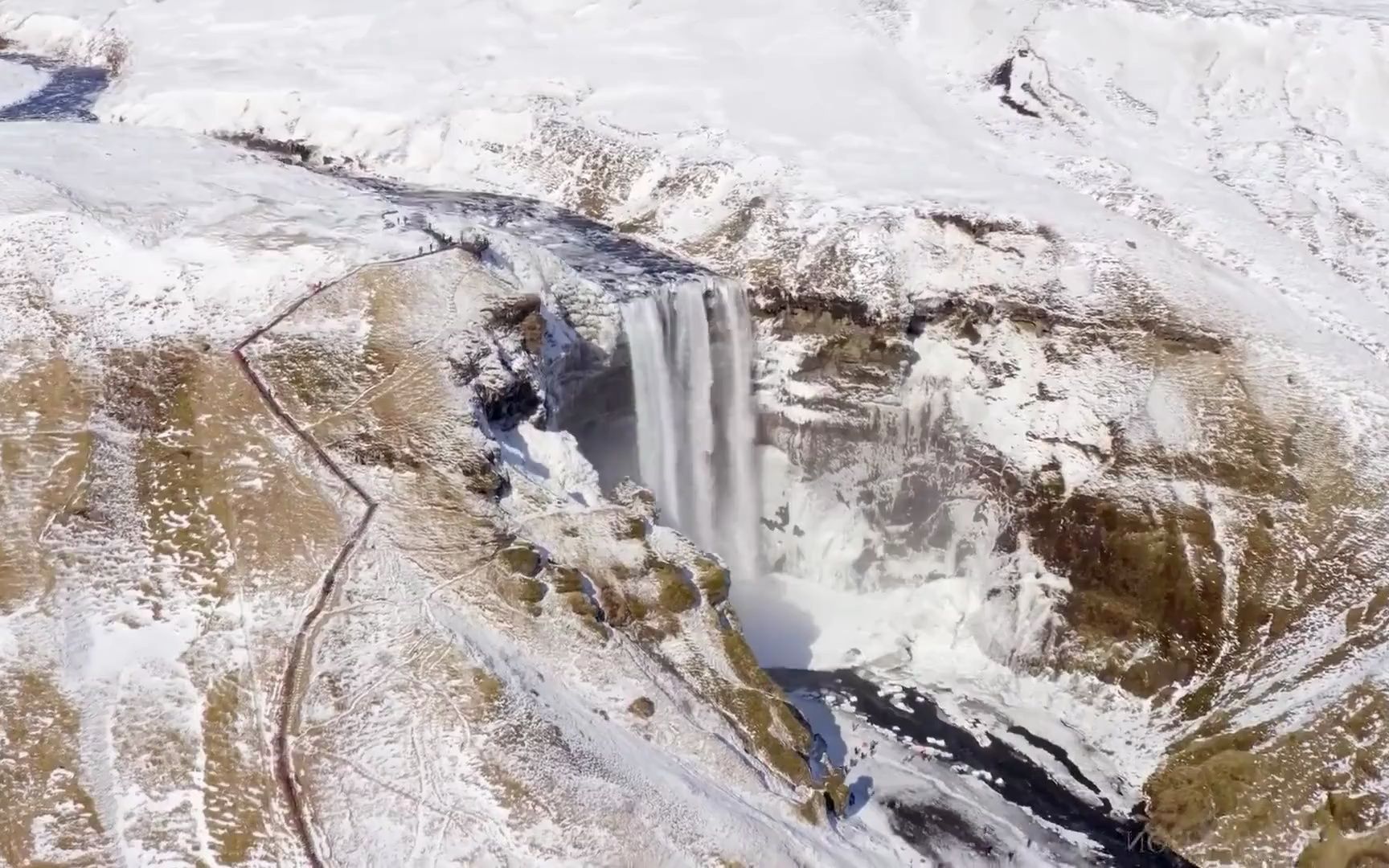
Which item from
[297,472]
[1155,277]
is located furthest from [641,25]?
[297,472]

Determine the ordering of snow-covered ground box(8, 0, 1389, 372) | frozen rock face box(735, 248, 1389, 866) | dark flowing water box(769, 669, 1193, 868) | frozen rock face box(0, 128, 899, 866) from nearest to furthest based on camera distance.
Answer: frozen rock face box(0, 128, 899, 866)
dark flowing water box(769, 669, 1193, 868)
frozen rock face box(735, 248, 1389, 866)
snow-covered ground box(8, 0, 1389, 372)

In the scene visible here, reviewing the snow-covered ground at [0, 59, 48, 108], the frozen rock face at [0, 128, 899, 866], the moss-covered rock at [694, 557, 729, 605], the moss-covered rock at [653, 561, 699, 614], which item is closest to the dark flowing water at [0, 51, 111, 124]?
the snow-covered ground at [0, 59, 48, 108]

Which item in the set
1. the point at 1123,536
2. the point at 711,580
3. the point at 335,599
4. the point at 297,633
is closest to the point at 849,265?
the point at 1123,536

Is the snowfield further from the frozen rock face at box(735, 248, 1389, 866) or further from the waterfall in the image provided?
the waterfall

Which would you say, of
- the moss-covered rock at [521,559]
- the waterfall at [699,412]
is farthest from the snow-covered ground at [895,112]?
the moss-covered rock at [521,559]

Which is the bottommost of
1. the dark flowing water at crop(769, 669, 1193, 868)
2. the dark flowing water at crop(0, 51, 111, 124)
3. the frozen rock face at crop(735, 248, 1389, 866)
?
the dark flowing water at crop(769, 669, 1193, 868)

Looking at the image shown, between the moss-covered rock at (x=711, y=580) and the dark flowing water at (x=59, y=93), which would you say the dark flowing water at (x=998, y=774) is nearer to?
the moss-covered rock at (x=711, y=580)

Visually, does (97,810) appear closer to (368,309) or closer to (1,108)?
(368,309)
